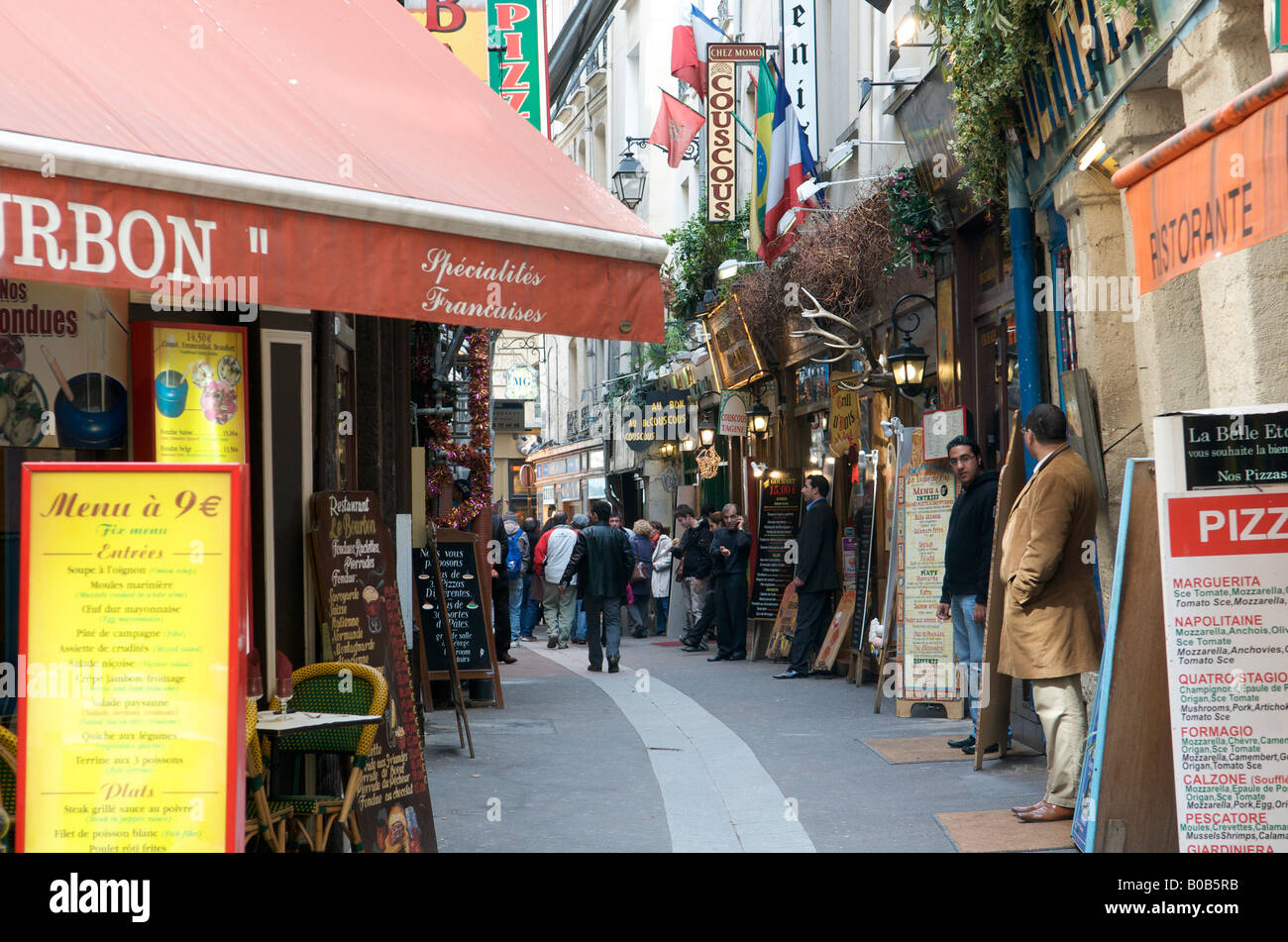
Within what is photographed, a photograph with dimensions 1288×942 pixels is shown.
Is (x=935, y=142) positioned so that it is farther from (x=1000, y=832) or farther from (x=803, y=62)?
(x=1000, y=832)

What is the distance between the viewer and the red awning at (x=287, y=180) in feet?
12.4

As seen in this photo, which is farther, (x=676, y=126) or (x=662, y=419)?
(x=662, y=419)

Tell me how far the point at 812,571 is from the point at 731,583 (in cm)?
264

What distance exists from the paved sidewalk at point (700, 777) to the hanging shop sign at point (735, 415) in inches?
335

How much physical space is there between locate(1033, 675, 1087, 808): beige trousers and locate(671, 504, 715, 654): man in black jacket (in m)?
10.6

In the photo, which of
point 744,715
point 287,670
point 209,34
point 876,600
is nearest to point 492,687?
point 744,715

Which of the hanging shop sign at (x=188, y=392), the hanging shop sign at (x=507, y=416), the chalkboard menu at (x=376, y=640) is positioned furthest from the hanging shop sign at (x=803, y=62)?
the hanging shop sign at (x=507, y=416)

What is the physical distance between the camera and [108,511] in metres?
3.99

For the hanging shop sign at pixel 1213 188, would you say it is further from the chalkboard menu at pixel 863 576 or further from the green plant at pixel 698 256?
the green plant at pixel 698 256

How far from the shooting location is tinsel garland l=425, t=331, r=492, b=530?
1362 cm

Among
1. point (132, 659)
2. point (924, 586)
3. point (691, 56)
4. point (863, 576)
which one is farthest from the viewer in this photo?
point (691, 56)

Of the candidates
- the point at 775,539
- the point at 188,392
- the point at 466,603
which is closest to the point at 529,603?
the point at 775,539

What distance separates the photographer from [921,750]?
8.87 meters

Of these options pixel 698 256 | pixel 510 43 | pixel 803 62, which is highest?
pixel 803 62
